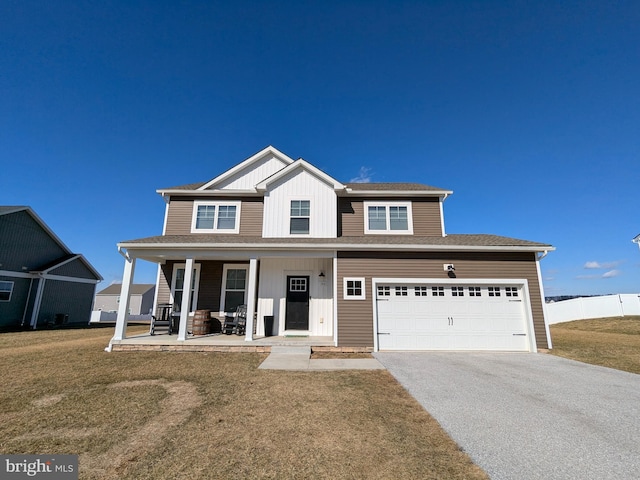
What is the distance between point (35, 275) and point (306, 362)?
1945 cm

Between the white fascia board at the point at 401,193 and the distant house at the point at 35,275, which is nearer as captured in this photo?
the white fascia board at the point at 401,193

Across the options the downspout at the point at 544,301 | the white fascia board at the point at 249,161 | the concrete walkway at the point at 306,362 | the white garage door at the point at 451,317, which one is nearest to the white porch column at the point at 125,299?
the white fascia board at the point at 249,161

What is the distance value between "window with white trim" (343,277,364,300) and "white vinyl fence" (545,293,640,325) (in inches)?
606

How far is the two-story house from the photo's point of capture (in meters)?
8.90


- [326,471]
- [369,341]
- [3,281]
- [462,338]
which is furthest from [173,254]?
[3,281]

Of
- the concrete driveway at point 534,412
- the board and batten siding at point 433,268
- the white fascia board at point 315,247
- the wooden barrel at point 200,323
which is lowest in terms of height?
the concrete driveway at point 534,412

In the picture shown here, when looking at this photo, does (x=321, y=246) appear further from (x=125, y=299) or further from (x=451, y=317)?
(x=125, y=299)

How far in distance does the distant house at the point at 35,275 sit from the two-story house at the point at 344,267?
39.2 ft

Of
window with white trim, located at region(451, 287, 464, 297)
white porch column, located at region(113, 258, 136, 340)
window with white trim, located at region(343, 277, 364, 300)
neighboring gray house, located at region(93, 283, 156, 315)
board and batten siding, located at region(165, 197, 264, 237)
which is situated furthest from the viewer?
neighboring gray house, located at region(93, 283, 156, 315)

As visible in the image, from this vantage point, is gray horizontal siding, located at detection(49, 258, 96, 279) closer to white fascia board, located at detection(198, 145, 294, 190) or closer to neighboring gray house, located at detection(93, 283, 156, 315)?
white fascia board, located at detection(198, 145, 294, 190)

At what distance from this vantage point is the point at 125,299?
9.00 m

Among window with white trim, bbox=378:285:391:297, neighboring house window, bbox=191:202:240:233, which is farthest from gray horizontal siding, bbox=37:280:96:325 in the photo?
window with white trim, bbox=378:285:391:297

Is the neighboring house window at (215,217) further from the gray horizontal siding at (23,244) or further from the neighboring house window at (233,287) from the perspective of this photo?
the gray horizontal siding at (23,244)

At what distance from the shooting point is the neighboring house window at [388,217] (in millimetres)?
11141
